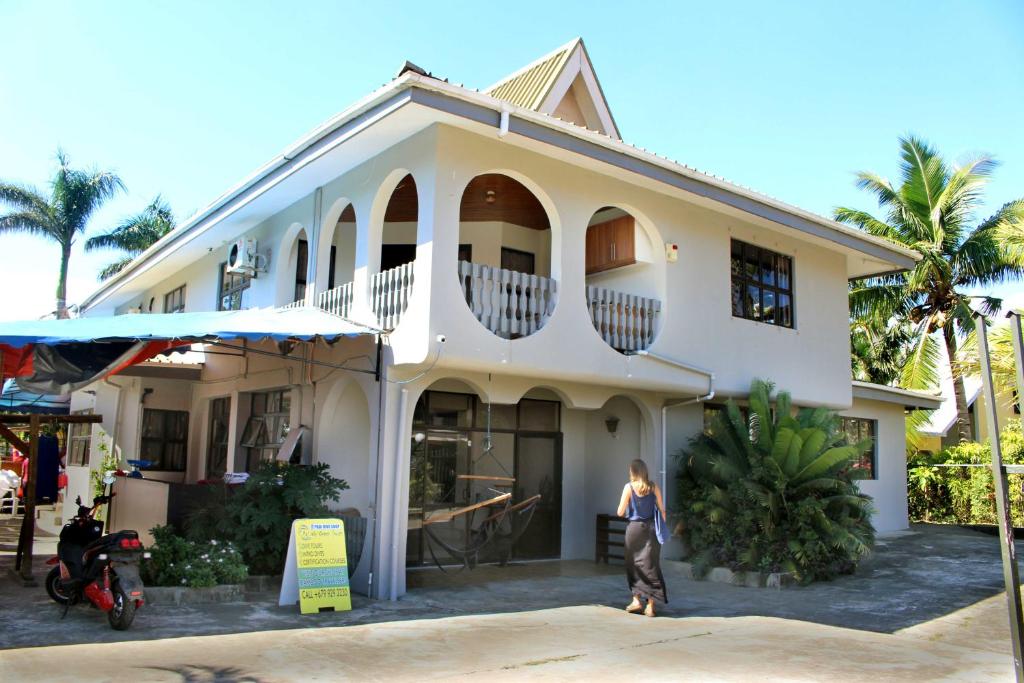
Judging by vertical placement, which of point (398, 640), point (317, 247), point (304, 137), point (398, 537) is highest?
point (304, 137)

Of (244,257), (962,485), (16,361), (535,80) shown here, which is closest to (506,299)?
(16,361)

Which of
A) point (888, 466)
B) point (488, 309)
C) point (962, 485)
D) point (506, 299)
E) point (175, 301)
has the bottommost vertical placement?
point (962, 485)

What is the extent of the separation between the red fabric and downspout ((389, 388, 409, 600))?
3.83 m

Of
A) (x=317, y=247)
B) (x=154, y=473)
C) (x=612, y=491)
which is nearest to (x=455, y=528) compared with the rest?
(x=612, y=491)

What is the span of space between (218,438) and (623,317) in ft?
25.9

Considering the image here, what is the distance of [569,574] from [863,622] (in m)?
4.10

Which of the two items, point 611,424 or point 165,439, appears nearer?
point 611,424

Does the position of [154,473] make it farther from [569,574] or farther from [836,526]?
[836,526]

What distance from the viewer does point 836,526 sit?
10.9 meters

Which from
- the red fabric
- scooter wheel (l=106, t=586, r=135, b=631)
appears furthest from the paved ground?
the red fabric

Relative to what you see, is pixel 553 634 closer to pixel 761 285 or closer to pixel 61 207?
pixel 761 285

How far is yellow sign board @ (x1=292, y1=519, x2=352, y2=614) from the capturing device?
8602 millimetres

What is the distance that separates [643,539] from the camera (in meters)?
8.97

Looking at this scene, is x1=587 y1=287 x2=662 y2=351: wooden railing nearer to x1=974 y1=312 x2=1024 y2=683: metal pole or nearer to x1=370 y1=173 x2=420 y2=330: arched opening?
x1=370 y1=173 x2=420 y2=330: arched opening
